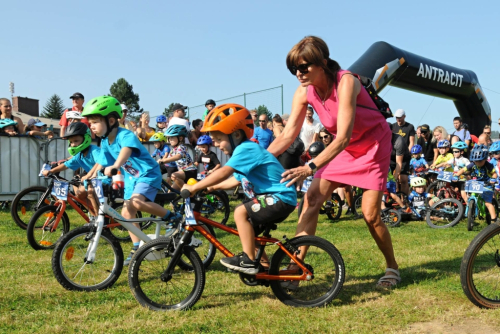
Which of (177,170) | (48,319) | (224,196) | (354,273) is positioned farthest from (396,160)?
(48,319)

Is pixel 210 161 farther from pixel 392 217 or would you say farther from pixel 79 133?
pixel 79 133

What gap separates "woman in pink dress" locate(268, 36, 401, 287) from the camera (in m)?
4.01

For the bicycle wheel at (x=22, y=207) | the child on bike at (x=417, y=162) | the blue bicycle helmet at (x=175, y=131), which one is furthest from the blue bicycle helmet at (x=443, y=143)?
the bicycle wheel at (x=22, y=207)

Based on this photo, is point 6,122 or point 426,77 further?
point 426,77

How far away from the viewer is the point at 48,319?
3891 millimetres

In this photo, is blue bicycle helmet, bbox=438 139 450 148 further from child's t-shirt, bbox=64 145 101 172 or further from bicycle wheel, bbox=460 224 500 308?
child's t-shirt, bbox=64 145 101 172

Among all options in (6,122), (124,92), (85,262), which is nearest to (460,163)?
(85,262)

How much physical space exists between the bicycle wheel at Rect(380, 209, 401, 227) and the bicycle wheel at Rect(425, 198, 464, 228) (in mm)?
528

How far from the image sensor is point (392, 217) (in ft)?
31.7

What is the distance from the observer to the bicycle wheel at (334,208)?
10008 mm

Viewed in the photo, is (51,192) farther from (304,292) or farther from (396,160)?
(396,160)

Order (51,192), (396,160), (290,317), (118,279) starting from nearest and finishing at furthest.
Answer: (290,317)
(118,279)
(51,192)
(396,160)

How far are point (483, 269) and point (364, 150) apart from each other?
4.53ft

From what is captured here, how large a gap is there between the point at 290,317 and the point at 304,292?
0.54 meters
